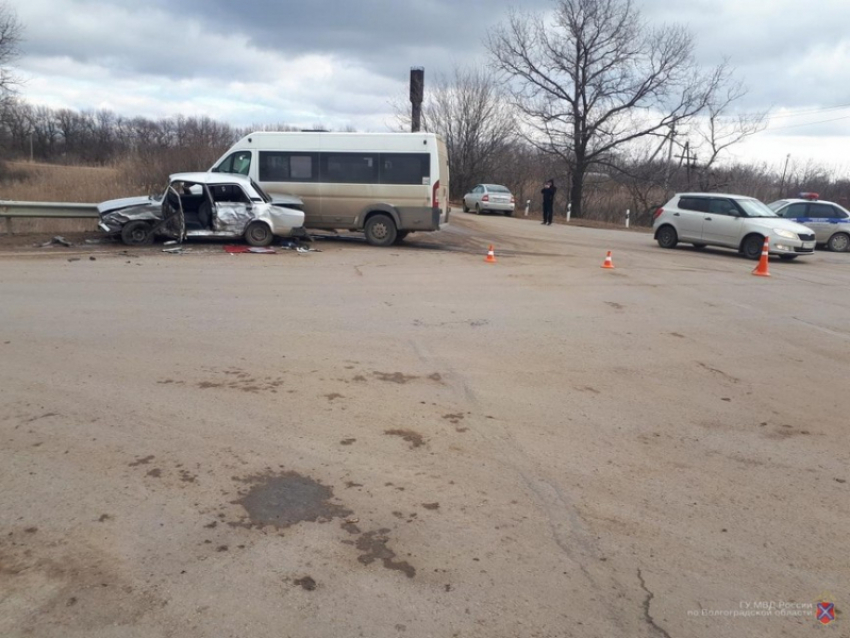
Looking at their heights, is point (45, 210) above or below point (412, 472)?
above

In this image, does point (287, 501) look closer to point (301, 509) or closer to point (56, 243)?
point (301, 509)

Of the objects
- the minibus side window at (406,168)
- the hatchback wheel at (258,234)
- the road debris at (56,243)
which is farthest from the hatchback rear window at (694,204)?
the road debris at (56,243)

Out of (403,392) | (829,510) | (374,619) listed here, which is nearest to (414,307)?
(403,392)

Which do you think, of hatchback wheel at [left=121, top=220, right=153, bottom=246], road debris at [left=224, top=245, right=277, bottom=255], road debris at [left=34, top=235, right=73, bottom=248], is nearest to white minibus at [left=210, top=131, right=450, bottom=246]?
road debris at [left=224, top=245, right=277, bottom=255]

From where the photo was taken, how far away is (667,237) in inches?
807

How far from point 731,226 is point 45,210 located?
1741 centimetres

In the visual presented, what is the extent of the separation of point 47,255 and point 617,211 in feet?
113

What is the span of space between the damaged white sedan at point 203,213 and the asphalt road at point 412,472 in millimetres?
6430

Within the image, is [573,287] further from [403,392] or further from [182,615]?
[182,615]

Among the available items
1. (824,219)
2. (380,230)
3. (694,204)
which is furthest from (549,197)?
(380,230)

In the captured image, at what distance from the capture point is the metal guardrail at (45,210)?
1675 cm

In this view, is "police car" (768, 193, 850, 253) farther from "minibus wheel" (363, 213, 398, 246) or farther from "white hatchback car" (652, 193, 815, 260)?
"minibus wheel" (363, 213, 398, 246)

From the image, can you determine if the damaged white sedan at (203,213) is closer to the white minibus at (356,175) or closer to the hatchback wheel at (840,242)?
→ the white minibus at (356,175)

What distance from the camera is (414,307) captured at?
10.0m
